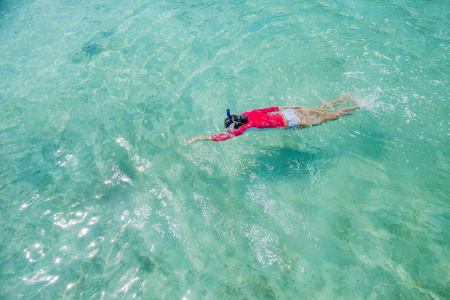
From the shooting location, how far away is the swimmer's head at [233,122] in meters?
5.58

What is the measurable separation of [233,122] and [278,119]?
130 centimetres

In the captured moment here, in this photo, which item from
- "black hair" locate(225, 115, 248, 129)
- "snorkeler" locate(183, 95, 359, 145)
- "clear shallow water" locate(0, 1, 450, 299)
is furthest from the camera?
"snorkeler" locate(183, 95, 359, 145)

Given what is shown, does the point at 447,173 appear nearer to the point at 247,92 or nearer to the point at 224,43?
the point at 247,92

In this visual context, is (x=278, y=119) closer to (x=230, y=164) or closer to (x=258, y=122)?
(x=258, y=122)

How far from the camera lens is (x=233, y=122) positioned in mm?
5598

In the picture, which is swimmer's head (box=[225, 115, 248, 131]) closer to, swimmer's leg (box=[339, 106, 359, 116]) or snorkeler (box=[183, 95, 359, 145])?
snorkeler (box=[183, 95, 359, 145])

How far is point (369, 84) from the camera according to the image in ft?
24.0

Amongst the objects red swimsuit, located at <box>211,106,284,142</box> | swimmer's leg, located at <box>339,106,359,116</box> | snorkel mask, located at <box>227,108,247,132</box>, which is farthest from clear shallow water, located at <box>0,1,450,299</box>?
snorkel mask, located at <box>227,108,247,132</box>

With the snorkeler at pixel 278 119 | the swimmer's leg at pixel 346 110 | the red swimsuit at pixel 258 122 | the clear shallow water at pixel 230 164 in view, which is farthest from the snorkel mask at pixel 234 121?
the swimmer's leg at pixel 346 110

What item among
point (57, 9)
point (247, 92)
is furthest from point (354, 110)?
point (57, 9)

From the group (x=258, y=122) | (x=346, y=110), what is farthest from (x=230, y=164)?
(x=346, y=110)

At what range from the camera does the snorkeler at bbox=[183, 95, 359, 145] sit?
5.71m

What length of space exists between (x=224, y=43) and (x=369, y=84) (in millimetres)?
5536

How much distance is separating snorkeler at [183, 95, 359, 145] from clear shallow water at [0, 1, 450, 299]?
13.2 inches
